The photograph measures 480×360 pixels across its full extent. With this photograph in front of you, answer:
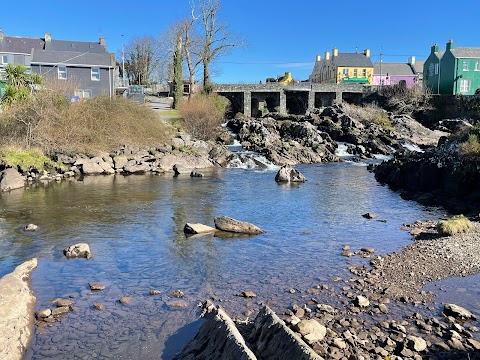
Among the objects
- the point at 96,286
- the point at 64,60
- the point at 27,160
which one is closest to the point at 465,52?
the point at 64,60

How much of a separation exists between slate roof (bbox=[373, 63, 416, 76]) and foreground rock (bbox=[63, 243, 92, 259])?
87.0 meters

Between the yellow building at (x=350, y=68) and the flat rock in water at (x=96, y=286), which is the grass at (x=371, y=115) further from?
the flat rock in water at (x=96, y=286)

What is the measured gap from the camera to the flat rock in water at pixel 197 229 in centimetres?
1661

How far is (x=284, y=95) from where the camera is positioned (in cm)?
6612

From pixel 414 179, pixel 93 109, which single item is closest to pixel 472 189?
pixel 414 179

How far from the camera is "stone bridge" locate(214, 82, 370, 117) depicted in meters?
63.5

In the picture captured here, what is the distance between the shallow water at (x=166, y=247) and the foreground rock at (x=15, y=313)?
27 cm

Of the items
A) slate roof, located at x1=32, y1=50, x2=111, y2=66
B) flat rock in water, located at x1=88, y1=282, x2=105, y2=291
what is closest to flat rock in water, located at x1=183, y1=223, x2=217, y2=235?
flat rock in water, located at x1=88, y1=282, x2=105, y2=291

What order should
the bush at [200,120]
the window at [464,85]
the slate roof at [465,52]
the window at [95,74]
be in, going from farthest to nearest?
the window at [464,85] < the slate roof at [465,52] < the window at [95,74] < the bush at [200,120]

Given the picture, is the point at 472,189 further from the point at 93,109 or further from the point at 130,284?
the point at 93,109

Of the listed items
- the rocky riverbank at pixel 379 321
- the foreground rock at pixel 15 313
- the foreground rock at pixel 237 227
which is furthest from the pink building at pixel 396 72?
the foreground rock at pixel 15 313

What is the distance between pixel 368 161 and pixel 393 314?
115 feet

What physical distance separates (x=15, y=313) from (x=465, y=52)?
6989 cm

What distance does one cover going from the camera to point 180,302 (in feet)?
34.7
